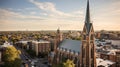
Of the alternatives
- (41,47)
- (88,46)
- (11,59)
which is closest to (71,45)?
(88,46)

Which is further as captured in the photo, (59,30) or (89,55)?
(59,30)

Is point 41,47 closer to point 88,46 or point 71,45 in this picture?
point 71,45

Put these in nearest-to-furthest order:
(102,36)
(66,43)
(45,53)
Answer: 1. (66,43)
2. (45,53)
3. (102,36)

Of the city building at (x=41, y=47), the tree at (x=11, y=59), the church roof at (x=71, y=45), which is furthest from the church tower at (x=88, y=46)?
the city building at (x=41, y=47)

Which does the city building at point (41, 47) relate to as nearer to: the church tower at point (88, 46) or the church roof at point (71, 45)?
Result: the church roof at point (71, 45)

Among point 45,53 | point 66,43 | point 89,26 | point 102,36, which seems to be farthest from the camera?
point 102,36

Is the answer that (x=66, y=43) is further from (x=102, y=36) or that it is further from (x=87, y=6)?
(x=102, y=36)

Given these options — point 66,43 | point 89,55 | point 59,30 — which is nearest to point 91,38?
point 89,55

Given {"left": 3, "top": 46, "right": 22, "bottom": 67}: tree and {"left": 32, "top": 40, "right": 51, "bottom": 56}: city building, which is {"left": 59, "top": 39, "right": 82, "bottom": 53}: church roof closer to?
{"left": 3, "top": 46, "right": 22, "bottom": 67}: tree
